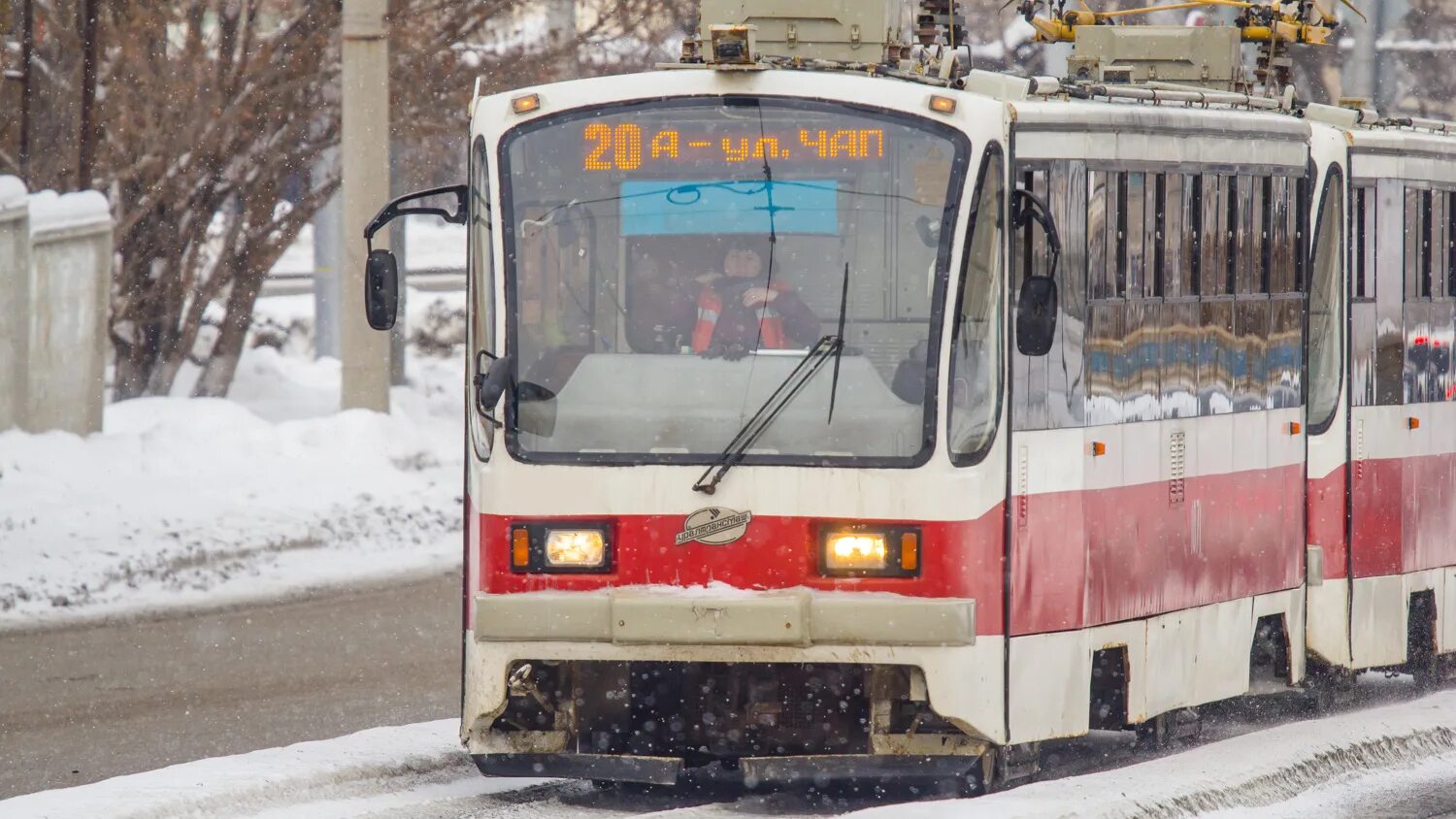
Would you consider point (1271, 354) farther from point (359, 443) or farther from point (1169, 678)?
point (359, 443)

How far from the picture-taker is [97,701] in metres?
13.6

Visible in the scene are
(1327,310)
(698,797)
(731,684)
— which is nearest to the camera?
(731,684)

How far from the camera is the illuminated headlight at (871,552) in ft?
32.0

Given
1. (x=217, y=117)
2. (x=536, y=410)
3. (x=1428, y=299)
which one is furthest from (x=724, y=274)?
(x=217, y=117)

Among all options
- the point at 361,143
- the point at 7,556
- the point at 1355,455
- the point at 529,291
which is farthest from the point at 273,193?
the point at 529,291

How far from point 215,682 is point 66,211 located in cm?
934

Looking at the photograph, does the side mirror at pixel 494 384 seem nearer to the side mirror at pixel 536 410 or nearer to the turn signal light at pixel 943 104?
the side mirror at pixel 536 410

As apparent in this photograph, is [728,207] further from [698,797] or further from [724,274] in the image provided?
[698,797]

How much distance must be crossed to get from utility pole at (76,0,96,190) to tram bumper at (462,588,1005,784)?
1408cm

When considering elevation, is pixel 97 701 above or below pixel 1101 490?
below

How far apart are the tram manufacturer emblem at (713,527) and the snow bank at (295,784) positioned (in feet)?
4.38

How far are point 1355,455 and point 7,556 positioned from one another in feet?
28.5

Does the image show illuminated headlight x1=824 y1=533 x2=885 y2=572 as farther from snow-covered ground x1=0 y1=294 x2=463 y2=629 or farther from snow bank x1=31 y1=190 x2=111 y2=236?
snow bank x1=31 y1=190 x2=111 y2=236

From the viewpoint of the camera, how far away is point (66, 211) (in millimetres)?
22750
